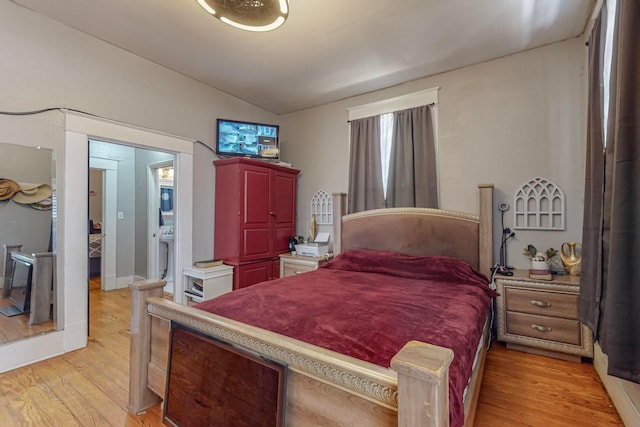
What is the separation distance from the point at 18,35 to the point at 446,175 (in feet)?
13.0

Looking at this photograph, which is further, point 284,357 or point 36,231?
point 36,231

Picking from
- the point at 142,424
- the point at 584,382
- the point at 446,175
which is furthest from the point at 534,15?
the point at 142,424

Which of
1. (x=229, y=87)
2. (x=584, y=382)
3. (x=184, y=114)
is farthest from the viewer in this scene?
(x=229, y=87)

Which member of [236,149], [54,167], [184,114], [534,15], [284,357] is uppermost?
[534,15]

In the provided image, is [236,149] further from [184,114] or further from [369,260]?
[369,260]

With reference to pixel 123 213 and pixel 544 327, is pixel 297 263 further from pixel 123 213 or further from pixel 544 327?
pixel 123 213

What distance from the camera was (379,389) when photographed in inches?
34.7

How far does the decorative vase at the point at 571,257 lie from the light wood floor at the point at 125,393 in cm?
72

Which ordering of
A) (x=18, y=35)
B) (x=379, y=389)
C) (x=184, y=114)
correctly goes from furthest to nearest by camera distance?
1. (x=184, y=114)
2. (x=18, y=35)
3. (x=379, y=389)

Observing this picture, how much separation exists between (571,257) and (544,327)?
2.13 ft

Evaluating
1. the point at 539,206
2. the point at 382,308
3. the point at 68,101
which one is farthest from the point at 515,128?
the point at 68,101

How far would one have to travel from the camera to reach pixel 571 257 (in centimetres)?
249

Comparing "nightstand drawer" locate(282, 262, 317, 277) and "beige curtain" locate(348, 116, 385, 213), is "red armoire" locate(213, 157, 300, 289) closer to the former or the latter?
"nightstand drawer" locate(282, 262, 317, 277)

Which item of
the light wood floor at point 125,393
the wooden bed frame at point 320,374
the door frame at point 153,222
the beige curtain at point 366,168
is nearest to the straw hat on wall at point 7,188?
the light wood floor at point 125,393
